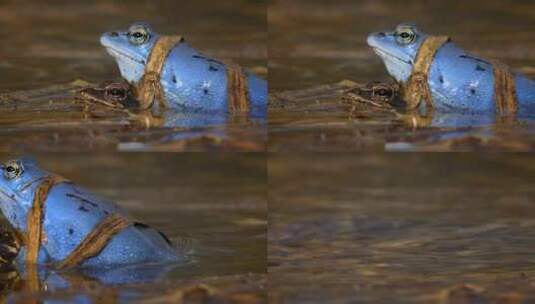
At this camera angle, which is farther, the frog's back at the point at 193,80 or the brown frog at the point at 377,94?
the brown frog at the point at 377,94

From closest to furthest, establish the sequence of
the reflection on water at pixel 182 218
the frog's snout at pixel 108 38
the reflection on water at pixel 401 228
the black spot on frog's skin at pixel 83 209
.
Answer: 1. the reflection on water at pixel 182 218
2. the reflection on water at pixel 401 228
3. the black spot on frog's skin at pixel 83 209
4. the frog's snout at pixel 108 38

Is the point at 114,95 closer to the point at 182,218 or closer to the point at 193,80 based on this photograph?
the point at 193,80

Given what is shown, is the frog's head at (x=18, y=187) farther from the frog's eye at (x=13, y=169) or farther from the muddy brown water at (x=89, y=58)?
the muddy brown water at (x=89, y=58)

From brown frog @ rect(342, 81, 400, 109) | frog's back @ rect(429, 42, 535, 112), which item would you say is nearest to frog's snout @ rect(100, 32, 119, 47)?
brown frog @ rect(342, 81, 400, 109)

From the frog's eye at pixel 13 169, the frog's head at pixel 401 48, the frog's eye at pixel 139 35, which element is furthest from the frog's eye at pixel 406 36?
the frog's eye at pixel 13 169

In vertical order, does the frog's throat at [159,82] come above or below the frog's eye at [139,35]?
below

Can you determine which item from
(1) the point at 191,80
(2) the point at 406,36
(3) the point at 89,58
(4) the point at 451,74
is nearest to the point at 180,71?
(1) the point at 191,80

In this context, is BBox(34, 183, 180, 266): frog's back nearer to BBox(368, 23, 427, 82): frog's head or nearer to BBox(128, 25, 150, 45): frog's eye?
BBox(128, 25, 150, 45): frog's eye
